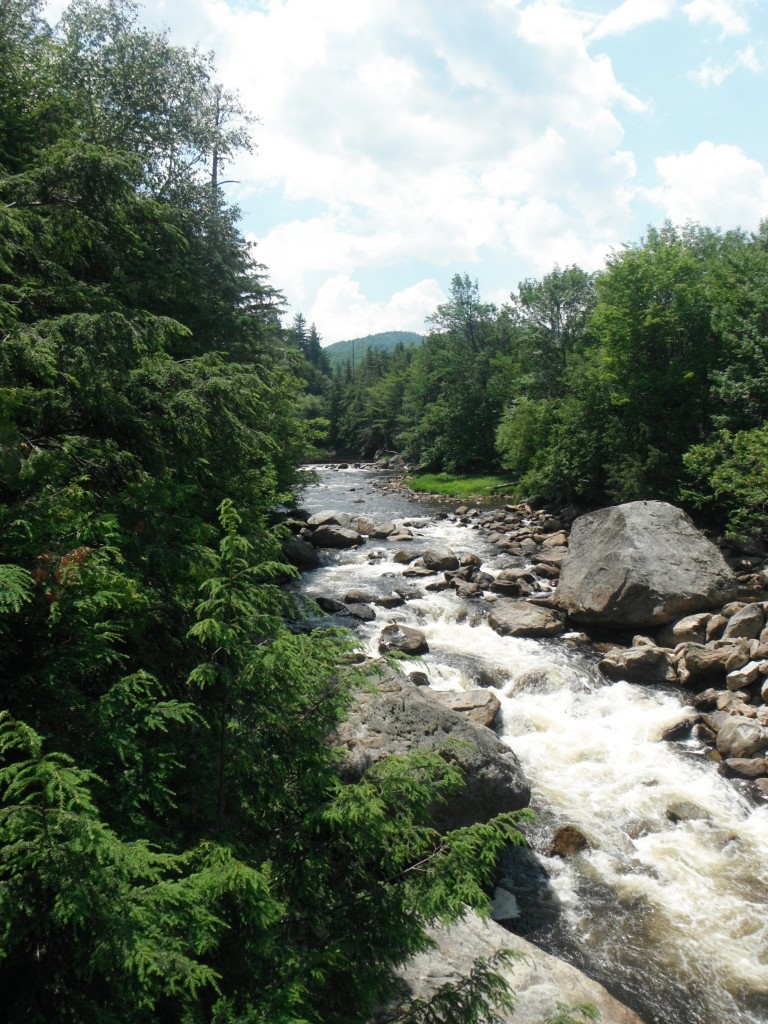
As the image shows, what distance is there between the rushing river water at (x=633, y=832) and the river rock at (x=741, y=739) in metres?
0.46

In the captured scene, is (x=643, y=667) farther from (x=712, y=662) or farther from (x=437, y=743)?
(x=437, y=743)

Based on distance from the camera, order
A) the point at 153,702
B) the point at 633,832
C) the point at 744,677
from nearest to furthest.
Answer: the point at 153,702
the point at 633,832
the point at 744,677

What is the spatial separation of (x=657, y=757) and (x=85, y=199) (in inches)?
513

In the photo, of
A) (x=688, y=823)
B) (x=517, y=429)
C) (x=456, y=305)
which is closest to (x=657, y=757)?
(x=688, y=823)

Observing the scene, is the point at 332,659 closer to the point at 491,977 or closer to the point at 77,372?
the point at 491,977

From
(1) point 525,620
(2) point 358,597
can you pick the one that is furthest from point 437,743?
(2) point 358,597

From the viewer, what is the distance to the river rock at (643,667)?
44.0 feet

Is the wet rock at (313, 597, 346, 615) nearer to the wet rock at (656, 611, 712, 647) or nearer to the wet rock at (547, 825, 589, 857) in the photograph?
the wet rock at (656, 611, 712, 647)

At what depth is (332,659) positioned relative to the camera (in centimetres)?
485

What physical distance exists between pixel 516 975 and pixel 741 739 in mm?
6910

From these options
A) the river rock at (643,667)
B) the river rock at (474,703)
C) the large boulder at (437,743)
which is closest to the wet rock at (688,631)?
the river rock at (643,667)

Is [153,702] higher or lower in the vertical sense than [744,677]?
higher

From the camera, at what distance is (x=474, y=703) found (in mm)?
11734

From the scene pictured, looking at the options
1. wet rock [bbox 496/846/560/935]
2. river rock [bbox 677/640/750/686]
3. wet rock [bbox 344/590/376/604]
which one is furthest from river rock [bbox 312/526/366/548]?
wet rock [bbox 496/846/560/935]
